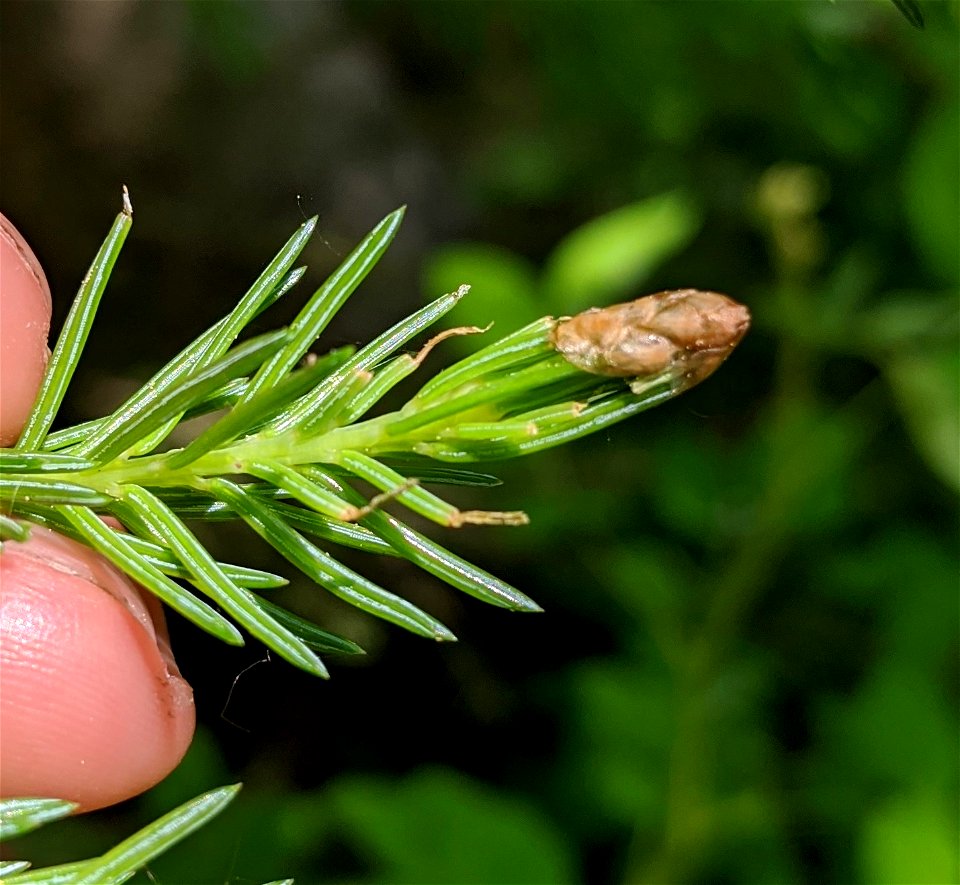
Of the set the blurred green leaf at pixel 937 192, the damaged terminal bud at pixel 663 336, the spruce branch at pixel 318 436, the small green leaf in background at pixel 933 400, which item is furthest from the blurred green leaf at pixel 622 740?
the damaged terminal bud at pixel 663 336

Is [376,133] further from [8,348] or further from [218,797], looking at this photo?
[218,797]

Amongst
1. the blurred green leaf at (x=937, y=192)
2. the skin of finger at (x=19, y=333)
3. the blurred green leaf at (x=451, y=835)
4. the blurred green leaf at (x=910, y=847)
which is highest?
the skin of finger at (x=19, y=333)

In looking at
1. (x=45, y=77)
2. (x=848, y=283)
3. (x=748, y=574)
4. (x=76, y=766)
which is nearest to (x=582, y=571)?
(x=748, y=574)

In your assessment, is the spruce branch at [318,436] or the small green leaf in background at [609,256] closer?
the spruce branch at [318,436]

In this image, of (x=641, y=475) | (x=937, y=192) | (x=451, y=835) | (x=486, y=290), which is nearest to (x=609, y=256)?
(x=486, y=290)

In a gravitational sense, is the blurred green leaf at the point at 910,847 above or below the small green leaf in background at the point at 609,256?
below

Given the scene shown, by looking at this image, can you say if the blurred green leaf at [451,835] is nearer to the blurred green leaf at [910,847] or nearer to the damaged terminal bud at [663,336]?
the blurred green leaf at [910,847]
